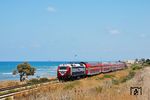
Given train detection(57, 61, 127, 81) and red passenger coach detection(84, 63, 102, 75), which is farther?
red passenger coach detection(84, 63, 102, 75)

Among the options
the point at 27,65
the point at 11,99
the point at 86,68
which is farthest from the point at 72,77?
the point at 11,99

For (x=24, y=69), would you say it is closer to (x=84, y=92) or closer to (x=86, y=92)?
(x=84, y=92)

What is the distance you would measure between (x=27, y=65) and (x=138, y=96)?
53849 mm

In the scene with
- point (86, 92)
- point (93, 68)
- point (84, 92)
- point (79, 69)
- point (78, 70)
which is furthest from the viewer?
point (93, 68)

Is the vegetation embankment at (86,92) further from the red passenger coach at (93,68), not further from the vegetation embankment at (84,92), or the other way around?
the red passenger coach at (93,68)

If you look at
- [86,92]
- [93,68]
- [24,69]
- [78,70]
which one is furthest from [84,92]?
[24,69]

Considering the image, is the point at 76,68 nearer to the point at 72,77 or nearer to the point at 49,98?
the point at 72,77

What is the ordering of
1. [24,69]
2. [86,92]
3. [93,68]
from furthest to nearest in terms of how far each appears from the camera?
1. [24,69]
2. [93,68]
3. [86,92]

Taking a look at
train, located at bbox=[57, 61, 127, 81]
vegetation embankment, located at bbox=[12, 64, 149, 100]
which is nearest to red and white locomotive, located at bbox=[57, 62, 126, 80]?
train, located at bbox=[57, 61, 127, 81]

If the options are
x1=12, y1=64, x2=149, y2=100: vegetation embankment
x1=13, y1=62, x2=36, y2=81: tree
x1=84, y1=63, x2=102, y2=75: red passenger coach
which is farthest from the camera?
x1=13, y1=62, x2=36, y2=81: tree

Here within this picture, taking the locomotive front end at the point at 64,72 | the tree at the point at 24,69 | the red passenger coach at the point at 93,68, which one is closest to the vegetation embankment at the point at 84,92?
the locomotive front end at the point at 64,72

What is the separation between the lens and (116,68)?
100m

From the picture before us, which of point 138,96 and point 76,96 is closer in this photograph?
point 138,96

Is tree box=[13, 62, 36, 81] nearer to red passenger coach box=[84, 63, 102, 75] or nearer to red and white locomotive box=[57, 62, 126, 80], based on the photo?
red passenger coach box=[84, 63, 102, 75]
